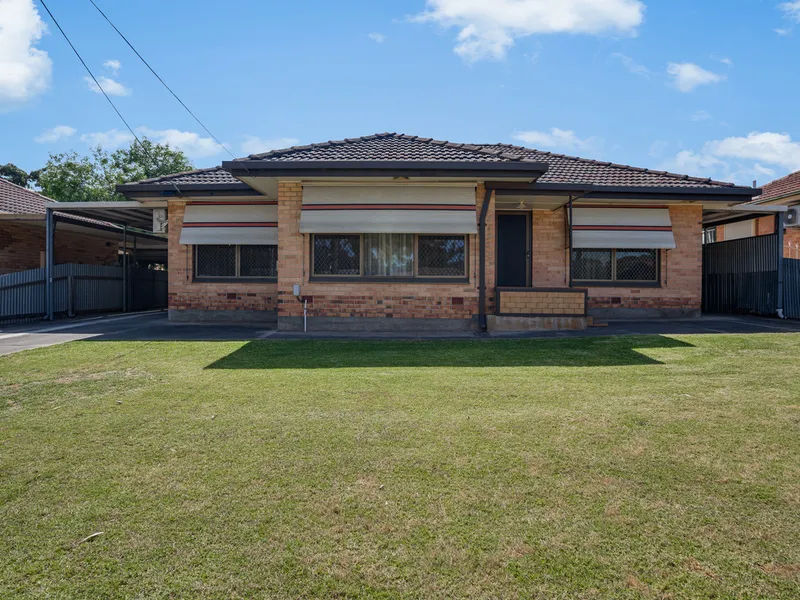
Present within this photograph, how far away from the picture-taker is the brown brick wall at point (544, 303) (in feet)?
34.4

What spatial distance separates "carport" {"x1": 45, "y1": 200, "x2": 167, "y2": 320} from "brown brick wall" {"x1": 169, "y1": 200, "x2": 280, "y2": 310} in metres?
0.69

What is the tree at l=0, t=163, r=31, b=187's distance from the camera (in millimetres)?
49516

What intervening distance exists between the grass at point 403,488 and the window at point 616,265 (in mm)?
7709

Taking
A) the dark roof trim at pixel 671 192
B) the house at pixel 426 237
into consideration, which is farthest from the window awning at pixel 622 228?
the dark roof trim at pixel 671 192

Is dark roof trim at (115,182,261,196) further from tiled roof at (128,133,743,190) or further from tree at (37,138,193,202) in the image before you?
tree at (37,138,193,202)

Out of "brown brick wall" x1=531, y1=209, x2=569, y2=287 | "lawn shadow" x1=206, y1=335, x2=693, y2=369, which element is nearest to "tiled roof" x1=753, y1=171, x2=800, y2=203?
"brown brick wall" x1=531, y1=209, x2=569, y2=287

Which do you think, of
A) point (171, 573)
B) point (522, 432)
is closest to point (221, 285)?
point (522, 432)

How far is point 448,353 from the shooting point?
24.9 ft

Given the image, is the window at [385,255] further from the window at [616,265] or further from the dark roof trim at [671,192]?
the window at [616,265]

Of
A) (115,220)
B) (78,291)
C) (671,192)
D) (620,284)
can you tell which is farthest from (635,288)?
(115,220)

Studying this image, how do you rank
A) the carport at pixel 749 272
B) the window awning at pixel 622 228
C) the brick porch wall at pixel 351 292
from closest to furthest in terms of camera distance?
the brick porch wall at pixel 351 292 < the window awning at pixel 622 228 < the carport at pixel 749 272

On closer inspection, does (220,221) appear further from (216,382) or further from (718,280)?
(718,280)

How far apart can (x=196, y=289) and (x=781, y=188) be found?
20.6m

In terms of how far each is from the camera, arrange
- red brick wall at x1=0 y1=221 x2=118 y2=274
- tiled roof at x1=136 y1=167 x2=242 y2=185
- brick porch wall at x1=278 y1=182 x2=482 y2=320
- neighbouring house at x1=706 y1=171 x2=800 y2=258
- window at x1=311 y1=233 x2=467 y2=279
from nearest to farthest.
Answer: brick porch wall at x1=278 y1=182 x2=482 y2=320 → window at x1=311 y1=233 x2=467 y2=279 → tiled roof at x1=136 y1=167 x2=242 y2=185 → red brick wall at x1=0 y1=221 x2=118 y2=274 → neighbouring house at x1=706 y1=171 x2=800 y2=258
